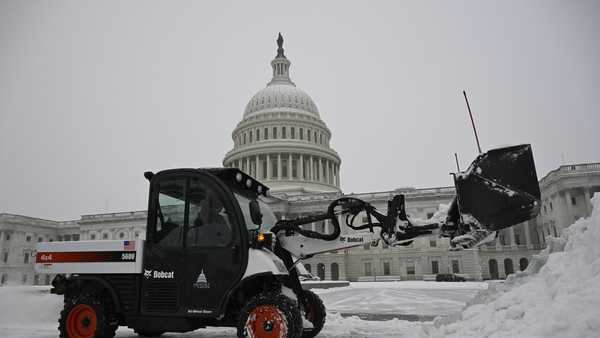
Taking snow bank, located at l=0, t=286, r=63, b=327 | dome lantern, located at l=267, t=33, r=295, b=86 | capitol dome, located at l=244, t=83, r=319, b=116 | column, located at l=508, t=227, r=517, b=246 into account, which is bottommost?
snow bank, located at l=0, t=286, r=63, b=327

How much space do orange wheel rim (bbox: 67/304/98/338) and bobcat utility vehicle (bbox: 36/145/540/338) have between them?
2 centimetres

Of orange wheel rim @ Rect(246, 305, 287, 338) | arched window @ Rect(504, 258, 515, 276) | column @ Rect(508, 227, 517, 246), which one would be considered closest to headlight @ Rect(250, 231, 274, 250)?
orange wheel rim @ Rect(246, 305, 287, 338)

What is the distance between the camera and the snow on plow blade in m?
5.05

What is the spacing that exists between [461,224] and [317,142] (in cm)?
7434

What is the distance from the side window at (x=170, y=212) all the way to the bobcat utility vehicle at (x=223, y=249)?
16 mm

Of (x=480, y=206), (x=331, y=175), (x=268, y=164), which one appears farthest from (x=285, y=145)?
(x=480, y=206)

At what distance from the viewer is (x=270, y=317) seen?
541 centimetres

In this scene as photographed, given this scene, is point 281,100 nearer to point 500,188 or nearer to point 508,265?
point 508,265

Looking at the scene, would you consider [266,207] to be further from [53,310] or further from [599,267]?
[53,310]

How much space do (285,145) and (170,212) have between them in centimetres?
6500

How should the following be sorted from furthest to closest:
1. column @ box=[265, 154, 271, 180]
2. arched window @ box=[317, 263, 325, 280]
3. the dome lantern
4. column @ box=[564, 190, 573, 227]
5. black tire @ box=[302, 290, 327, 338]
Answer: the dome lantern < column @ box=[265, 154, 271, 180] < arched window @ box=[317, 263, 325, 280] < column @ box=[564, 190, 573, 227] < black tire @ box=[302, 290, 327, 338]

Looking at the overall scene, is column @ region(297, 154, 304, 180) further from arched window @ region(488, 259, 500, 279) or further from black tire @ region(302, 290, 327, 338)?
black tire @ region(302, 290, 327, 338)

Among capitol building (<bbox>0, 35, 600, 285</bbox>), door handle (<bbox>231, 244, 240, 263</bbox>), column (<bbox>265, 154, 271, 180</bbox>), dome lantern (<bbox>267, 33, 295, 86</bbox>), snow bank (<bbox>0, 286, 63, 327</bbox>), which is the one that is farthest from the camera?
dome lantern (<bbox>267, 33, 295, 86</bbox>)

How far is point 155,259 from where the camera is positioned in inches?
237
